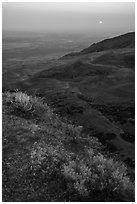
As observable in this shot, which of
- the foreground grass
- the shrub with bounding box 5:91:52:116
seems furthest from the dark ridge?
the foreground grass

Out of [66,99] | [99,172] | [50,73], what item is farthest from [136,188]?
[50,73]

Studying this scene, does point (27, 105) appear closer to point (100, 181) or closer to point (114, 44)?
point (100, 181)

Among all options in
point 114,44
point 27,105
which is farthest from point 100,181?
point 114,44

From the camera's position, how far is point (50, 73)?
75.3ft

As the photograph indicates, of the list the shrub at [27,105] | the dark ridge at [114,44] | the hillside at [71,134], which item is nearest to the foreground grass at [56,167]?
the hillside at [71,134]

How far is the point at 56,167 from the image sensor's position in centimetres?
1042

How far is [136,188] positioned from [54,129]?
5.13 metres

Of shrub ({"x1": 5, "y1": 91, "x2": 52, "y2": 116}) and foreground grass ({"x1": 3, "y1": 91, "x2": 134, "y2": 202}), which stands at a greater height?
shrub ({"x1": 5, "y1": 91, "x2": 52, "y2": 116})

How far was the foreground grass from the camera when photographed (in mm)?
9375

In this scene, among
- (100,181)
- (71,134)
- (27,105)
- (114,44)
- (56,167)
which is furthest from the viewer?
(114,44)

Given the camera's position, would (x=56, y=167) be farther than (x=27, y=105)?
No

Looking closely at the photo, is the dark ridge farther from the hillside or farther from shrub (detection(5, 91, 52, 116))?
shrub (detection(5, 91, 52, 116))

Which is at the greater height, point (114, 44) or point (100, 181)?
point (114, 44)

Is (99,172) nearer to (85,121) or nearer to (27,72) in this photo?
(85,121)
